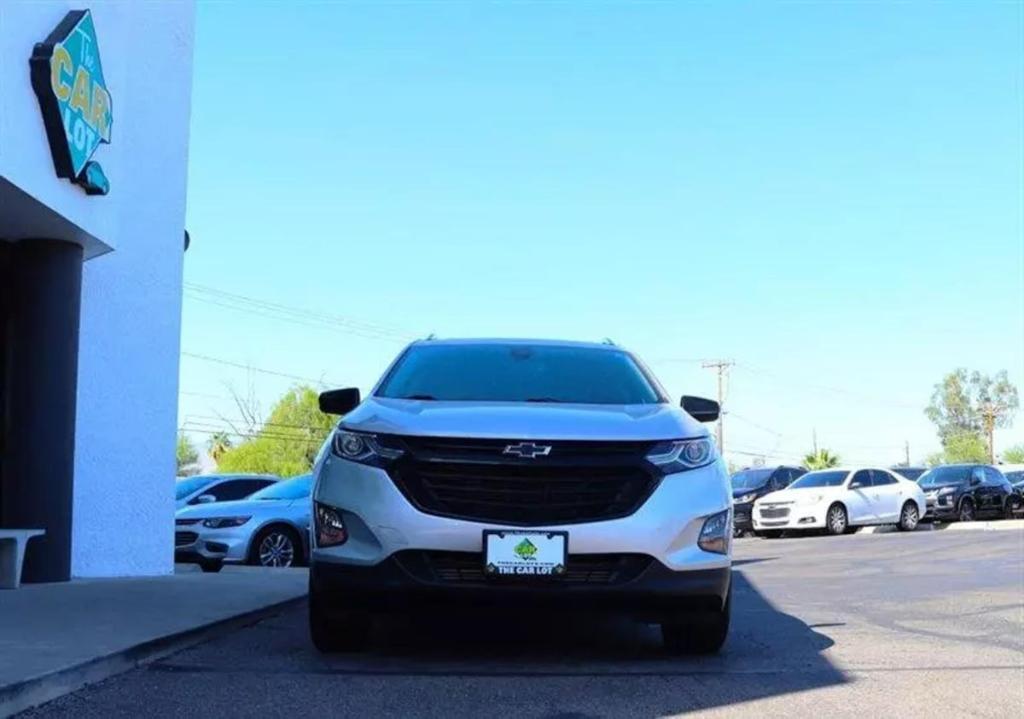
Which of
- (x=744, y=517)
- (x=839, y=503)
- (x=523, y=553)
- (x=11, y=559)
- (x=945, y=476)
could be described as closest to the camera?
(x=523, y=553)

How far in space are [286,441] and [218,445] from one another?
14.5 meters

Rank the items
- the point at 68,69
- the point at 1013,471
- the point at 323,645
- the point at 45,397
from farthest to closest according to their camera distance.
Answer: the point at 1013,471 < the point at 45,397 < the point at 68,69 < the point at 323,645

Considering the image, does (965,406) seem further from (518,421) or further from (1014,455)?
(518,421)

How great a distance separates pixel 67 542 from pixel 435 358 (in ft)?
14.5

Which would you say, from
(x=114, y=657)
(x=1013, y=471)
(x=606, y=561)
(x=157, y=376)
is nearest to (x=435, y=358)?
(x=606, y=561)

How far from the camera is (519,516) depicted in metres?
5.17

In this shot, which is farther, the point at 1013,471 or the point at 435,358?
the point at 1013,471

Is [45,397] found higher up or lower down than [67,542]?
higher up

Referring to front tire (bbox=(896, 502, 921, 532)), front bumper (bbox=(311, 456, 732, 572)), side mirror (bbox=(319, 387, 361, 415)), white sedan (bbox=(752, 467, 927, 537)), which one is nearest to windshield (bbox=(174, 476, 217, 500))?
side mirror (bbox=(319, 387, 361, 415))

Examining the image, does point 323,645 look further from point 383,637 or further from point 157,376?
point 157,376

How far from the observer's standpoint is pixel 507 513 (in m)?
5.17

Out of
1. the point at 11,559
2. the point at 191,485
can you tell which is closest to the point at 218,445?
the point at 191,485

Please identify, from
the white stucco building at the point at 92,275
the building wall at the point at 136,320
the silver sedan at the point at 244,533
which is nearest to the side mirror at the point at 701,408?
the white stucco building at the point at 92,275

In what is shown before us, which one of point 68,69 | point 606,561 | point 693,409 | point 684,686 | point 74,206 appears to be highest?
point 68,69
